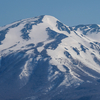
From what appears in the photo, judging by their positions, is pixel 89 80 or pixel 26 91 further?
pixel 89 80

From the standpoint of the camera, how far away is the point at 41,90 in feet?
579

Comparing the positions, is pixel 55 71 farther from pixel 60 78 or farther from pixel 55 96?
pixel 55 96

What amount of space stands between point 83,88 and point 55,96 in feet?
59.7

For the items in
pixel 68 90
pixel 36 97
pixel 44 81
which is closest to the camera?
pixel 36 97

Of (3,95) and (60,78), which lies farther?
(60,78)

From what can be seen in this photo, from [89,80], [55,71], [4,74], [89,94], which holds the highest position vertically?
[4,74]

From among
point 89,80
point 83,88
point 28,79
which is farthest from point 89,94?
point 28,79

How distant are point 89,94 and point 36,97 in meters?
24.7

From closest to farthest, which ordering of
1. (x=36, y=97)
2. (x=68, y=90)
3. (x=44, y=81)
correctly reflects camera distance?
1. (x=36, y=97)
2. (x=68, y=90)
3. (x=44, y=81)

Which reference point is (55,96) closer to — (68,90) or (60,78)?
(68,90)

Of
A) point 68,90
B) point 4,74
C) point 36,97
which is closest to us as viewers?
point 36,97

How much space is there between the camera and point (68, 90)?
577 ft

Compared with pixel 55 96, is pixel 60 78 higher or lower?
higher

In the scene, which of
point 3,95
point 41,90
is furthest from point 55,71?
point 3,95
